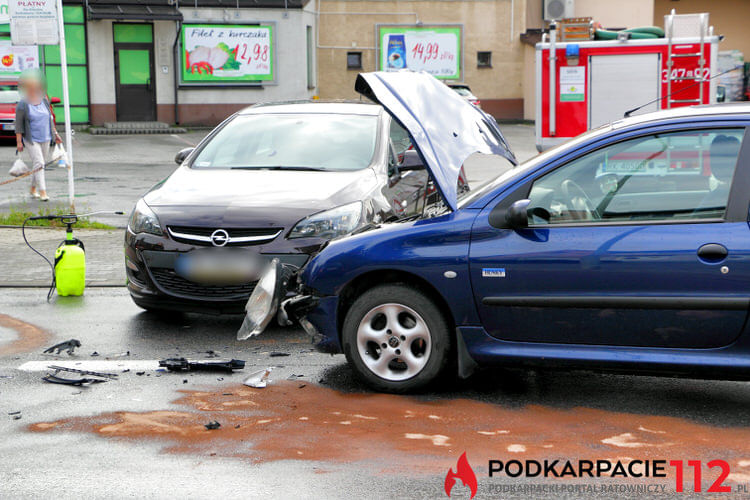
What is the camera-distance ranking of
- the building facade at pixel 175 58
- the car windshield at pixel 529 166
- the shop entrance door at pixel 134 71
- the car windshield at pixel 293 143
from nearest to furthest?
the car windshield at pixel 529 166 < the car windshield at pixel 293 143 < the building facade at pixel 175 58 < the shop entrance door at pixel 134 71

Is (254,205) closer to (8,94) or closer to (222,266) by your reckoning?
(222,266)

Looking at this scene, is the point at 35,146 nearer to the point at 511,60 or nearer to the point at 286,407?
the point at 286,407

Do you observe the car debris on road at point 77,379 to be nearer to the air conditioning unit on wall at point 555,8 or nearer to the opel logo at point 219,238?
the opel logo at point 219,238

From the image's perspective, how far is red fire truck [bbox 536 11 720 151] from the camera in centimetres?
1255

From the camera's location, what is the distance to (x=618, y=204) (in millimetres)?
5406

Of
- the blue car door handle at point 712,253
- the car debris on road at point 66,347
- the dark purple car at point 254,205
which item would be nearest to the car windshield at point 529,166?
the dark purple car at point 254,205

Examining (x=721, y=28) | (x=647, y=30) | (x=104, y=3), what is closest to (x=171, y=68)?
(x=104, y=3)

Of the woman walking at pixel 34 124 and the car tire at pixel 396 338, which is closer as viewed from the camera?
the car tire at pixel 396 338

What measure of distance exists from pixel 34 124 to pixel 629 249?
12.2 m

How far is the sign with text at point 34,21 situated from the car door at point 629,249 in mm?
9092

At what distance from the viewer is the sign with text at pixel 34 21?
12.7 meters

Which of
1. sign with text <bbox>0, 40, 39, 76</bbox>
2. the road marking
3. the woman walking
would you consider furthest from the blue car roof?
sign with text <bbox>0, 40, 39, 76</bbox>

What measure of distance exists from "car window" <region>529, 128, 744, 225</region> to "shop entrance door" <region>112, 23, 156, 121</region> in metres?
28.9

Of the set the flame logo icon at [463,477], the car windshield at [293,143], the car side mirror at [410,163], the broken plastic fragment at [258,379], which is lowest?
the flame logo icon at [463,477]
